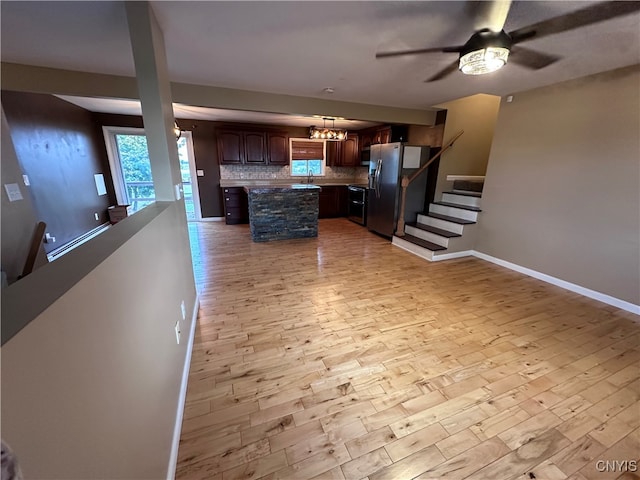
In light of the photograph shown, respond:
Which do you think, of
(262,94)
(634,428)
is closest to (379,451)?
(634,428)

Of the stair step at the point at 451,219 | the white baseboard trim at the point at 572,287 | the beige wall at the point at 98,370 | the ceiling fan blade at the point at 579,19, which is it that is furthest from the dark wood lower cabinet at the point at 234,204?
the ceiling fan blade at the point at 579,19

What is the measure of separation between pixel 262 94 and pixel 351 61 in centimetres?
147

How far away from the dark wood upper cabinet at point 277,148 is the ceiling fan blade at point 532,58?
4865 millimetres

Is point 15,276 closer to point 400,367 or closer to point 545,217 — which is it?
point 400,367

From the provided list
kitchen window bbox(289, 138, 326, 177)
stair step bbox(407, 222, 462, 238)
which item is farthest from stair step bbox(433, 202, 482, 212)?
kitchen window bbox(289, 138, 326, 177)

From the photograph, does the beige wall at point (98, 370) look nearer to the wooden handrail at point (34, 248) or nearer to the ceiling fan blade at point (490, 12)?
the wooden handrail at point (34, 248)

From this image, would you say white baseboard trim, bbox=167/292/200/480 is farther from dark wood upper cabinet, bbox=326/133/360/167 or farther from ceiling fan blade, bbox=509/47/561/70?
dark wood upper cabinet, bbox=326/133/360/167

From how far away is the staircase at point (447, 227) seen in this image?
395cm

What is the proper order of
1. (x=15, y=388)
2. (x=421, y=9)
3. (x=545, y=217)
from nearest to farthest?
(x=15, y=388), (x=421, y=9), (x=545, y=217)

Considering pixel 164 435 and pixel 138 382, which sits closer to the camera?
pixel 138 382

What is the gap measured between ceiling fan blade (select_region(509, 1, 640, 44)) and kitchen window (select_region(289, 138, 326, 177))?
17.2ft

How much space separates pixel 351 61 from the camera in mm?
2404

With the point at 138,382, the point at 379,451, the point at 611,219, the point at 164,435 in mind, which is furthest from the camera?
the point at 611,219

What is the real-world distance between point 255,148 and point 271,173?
73cm
